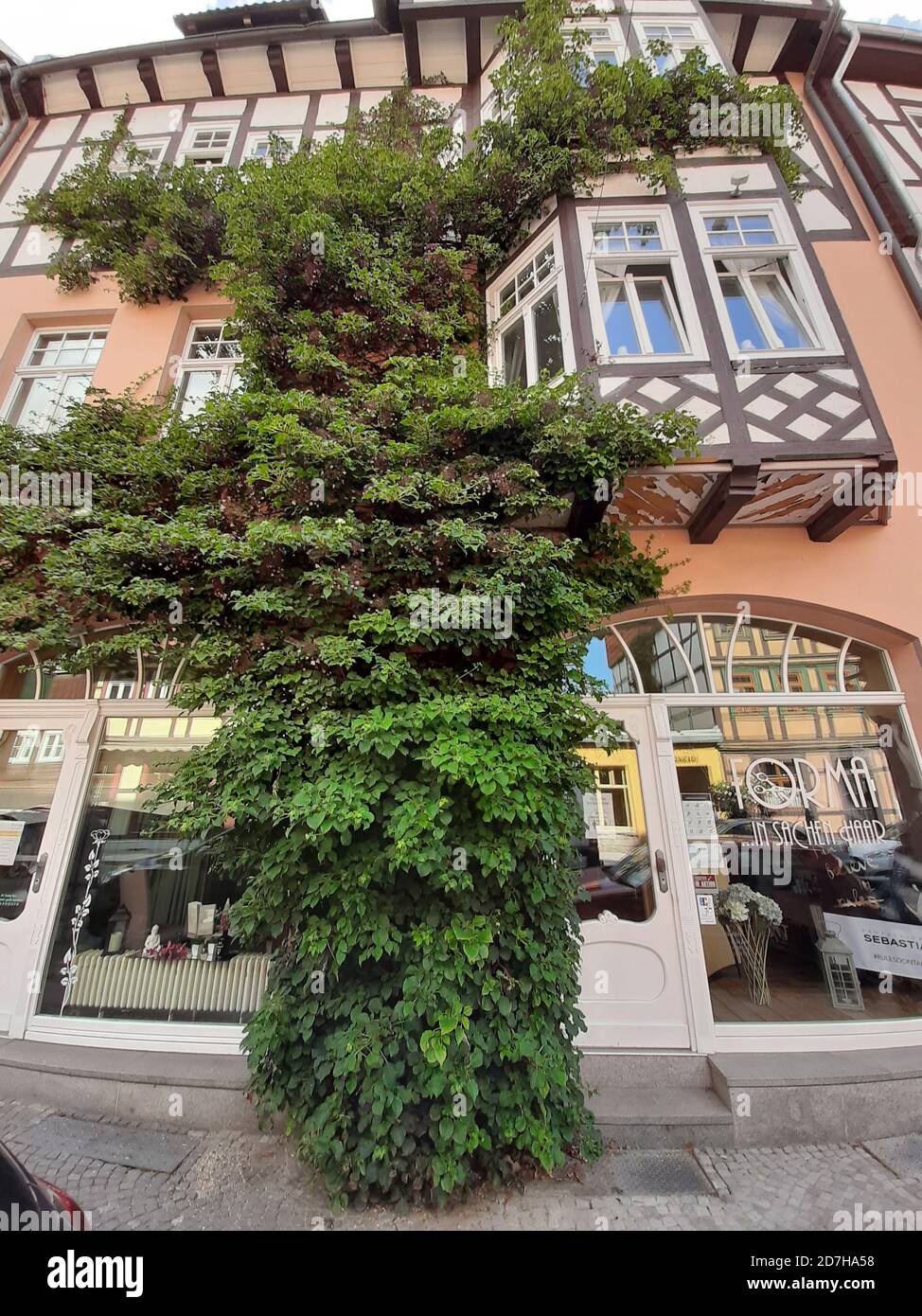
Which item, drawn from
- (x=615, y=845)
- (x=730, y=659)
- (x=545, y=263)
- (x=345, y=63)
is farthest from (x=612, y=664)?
(x=345, y=63)

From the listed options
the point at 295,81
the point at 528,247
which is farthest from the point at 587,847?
the point at 295,81

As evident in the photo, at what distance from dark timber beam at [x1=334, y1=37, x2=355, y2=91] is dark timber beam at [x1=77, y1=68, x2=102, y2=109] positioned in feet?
14.7

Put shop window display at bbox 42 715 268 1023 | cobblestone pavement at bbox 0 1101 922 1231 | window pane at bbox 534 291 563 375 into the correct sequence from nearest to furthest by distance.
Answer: cobblestone pavement at bbox 0 1101 922 1231
shop window display at bbox 42 715 268 1023
window pane at bbox 534 291 563 375

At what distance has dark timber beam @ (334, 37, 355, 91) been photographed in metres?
9.03

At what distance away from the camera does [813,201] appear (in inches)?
282

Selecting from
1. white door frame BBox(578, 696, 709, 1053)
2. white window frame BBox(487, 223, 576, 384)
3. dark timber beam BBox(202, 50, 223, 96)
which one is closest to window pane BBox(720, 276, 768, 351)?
white window frame BBox(487, 223, 576, 384)

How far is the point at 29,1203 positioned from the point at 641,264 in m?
8.58

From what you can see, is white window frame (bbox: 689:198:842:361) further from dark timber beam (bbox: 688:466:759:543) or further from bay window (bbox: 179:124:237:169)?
bay window (bbox: 179:124:237:169)

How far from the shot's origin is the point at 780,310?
19.5 feet

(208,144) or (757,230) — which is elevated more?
(208,144)

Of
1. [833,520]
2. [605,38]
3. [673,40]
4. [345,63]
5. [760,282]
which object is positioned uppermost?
[345,63]

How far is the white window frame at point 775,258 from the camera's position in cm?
537

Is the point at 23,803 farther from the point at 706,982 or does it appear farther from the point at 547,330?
the point at 547,330
